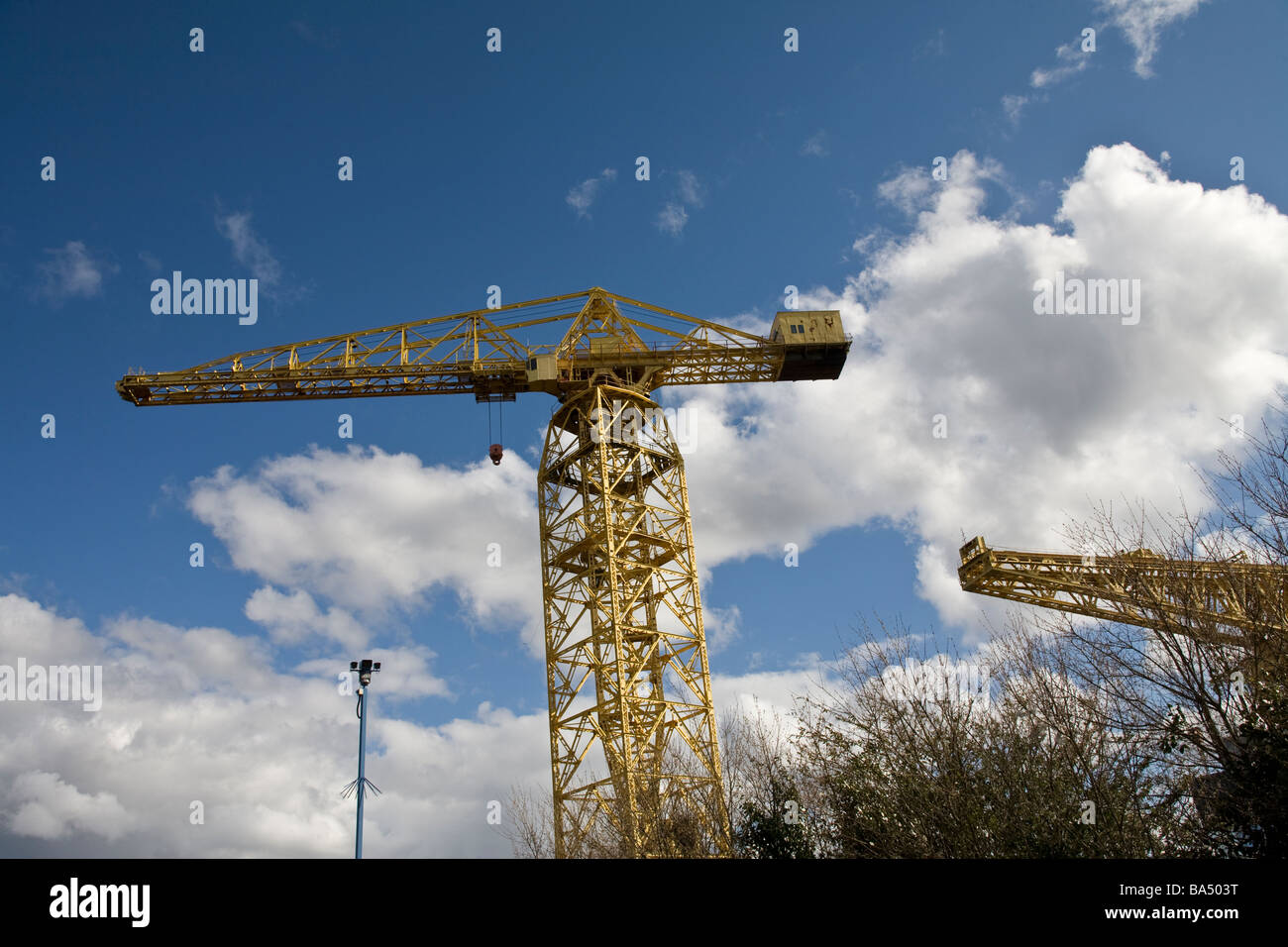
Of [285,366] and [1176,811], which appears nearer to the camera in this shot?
[1176,811]

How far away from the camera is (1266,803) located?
13086 mm

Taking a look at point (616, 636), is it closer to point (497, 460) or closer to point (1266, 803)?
point (497, 460)

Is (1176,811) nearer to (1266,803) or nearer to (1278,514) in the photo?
(1266,803)
